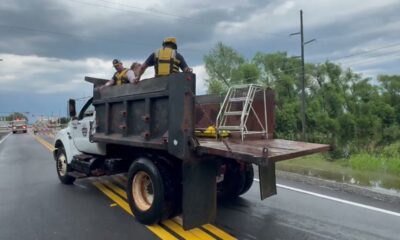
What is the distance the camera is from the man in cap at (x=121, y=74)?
22.0ft

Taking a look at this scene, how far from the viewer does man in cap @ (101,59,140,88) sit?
22.0 feet

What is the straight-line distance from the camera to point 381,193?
6.94m

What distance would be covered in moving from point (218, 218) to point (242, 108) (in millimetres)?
1924

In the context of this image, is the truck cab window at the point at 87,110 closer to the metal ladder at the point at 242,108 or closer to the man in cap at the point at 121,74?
the man in cap at the point at 121,74

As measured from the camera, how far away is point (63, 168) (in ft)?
26.6

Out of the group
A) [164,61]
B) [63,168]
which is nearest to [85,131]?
[63,168]

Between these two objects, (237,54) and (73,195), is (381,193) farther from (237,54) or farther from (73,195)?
(237,54)

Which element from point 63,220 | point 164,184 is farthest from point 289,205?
point 63,220

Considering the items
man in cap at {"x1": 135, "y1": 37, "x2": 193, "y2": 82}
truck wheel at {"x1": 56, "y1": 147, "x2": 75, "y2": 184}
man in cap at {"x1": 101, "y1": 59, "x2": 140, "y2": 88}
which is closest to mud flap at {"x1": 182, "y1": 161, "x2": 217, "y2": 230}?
man in cap at {"x1": 135, "y1": 37, "x2": 193, "y2": 82}

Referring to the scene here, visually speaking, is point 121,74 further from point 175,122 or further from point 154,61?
point 175,122

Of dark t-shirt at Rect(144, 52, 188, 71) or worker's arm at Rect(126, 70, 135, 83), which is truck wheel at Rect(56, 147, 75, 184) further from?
dark t-shirt at Rect(144, 52, 188, 71)

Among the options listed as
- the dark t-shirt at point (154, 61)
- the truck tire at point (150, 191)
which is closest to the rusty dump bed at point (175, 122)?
the truck tire at point (150, 191)

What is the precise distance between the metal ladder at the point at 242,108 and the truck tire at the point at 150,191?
57.5 inches

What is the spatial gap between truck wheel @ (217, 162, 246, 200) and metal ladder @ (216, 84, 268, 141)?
77 centimetres
